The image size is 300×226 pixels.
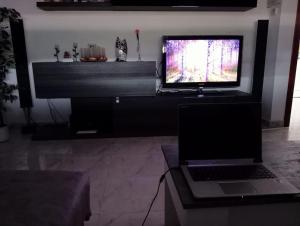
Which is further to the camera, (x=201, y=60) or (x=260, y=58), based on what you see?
(x=260, y=58)

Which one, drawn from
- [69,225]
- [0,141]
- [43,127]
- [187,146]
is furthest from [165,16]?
[69,225]

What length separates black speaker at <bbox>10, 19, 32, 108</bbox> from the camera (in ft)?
11.7

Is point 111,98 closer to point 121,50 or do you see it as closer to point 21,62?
point 121,50

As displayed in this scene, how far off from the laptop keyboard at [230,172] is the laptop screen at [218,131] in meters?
0.05

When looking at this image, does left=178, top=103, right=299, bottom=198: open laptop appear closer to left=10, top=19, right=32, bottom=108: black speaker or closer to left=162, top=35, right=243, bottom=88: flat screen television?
left=162, top=35, right=243, bottom=88: flat screen television

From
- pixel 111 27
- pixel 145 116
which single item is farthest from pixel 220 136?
pixel 111 27

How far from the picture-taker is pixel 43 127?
12.6 feet

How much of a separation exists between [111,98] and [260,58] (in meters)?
2.19

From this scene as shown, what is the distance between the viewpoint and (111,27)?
12.3 ft

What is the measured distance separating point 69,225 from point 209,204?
653mm

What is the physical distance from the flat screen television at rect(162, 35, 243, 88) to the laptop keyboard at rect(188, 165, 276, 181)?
2.64 meters

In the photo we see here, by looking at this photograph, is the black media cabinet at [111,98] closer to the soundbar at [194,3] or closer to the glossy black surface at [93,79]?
the glossy black surface at [93,79]

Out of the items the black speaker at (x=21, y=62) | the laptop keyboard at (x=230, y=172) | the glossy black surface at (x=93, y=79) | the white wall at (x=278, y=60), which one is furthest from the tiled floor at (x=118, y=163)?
the glossy black surface at (x=93, y=79)

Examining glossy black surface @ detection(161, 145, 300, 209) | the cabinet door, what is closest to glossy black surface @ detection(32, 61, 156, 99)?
the cabinet door
